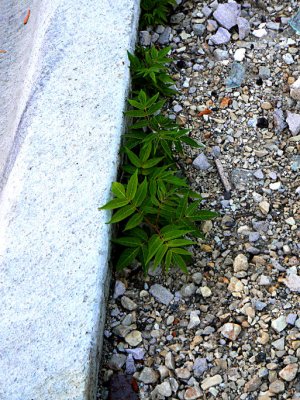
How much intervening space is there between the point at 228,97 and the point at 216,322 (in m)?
1.23

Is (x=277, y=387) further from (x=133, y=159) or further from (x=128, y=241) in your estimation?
(x=133, y=159)

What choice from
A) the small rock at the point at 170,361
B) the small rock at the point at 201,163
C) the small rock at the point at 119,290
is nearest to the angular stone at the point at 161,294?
the small rock at the point at 119,290

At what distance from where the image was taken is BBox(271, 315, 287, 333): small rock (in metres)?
2.67

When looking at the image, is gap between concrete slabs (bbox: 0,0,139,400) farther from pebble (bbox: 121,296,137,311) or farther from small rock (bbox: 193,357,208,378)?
small rock (bbox: 193,357,208,378)

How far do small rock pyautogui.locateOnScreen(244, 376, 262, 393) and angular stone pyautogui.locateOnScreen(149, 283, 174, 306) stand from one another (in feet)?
1.50

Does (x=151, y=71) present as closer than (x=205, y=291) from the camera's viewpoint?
No

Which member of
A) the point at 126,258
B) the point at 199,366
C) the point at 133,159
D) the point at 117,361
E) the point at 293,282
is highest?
the point at 133,159

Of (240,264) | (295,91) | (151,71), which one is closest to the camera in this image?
(240,264)

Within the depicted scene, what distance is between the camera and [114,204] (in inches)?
106

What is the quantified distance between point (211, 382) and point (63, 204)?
0.88 m

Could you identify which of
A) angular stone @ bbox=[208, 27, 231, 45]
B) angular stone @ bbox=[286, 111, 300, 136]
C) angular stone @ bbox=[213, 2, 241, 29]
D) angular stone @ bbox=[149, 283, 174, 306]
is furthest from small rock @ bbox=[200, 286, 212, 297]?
angular stone @ bbox=[213, 2, 241, 29]

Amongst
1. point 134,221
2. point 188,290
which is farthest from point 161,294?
point 134,221

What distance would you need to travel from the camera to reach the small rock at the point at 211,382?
101 inches

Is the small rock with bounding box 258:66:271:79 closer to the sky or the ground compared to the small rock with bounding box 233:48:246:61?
closer to the ground
